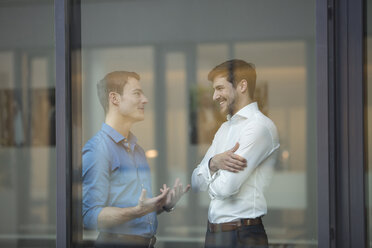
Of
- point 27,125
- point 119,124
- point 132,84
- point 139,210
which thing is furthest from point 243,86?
point 27,125

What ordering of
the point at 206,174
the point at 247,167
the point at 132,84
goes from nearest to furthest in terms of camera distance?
the point at 247,167, the point at 206,174, the point at 132,84

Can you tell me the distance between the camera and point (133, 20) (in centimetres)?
321

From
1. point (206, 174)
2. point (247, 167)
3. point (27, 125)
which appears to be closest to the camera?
point (247, 167)

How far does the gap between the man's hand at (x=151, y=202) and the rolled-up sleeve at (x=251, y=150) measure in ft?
1.42

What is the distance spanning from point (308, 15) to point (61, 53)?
1.69 metres

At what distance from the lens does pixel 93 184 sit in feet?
10.5

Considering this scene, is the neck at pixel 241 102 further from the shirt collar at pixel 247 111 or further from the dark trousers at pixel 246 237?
the dark trousers at pixel 246 237

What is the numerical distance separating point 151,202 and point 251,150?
0.78 metres

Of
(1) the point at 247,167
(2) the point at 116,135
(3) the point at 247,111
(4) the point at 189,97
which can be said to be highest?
(4) the point at 189,97

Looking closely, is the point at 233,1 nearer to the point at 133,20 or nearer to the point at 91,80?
the point at 133,20

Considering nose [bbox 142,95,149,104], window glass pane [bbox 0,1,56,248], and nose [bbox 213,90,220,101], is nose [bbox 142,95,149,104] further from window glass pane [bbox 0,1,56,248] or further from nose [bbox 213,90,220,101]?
window glass pane [bbox 0,1,56,248]

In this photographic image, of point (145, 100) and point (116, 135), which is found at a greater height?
point (145, 100)

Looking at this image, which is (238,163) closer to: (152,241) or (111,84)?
(152,241)

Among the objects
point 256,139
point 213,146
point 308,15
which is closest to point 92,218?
point 213,146
